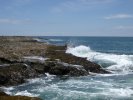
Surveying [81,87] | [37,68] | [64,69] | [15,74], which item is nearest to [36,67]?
[37,68]

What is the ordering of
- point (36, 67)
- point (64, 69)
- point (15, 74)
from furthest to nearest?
point (36, 67) → point (64, 69) → point (15, 74)

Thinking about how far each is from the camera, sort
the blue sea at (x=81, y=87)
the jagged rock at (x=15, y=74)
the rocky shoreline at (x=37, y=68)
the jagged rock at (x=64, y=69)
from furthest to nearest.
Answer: the jagged rock at (x=64, y=69), the rocky shoreline at (x=37, y=68), the jagged rock at (x=15, y=74), the blue sea at (x=81, y=87)

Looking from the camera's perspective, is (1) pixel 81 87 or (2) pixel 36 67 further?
(2) pixel 36 67

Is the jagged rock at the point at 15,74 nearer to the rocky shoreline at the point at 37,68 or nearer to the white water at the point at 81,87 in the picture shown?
the rocky shoreline at the point at 37,68

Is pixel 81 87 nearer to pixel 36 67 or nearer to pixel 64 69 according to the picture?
pixel 64 69

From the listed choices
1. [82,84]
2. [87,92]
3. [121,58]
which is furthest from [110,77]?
[121,58]

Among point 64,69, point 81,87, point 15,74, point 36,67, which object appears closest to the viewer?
point 81,87

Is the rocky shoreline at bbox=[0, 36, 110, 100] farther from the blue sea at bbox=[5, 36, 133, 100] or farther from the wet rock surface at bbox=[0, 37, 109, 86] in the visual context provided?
the blue sea at bbox=[5, 36, 133, 100]

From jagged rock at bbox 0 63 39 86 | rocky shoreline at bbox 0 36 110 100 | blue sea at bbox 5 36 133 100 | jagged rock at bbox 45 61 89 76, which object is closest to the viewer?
blue sea at bbox 5 36 133 100

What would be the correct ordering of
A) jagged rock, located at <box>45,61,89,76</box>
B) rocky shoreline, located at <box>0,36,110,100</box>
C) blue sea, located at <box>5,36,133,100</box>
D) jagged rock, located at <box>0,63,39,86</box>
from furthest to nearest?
jagged rock, located at <box>45,61,89,76</box> → rocky shoreline, located at <box>0,36,110,100</box> → jagged rock, located at <box>0,63,39,86</box> → blue sea, located at <box>5,36,133,100</box>

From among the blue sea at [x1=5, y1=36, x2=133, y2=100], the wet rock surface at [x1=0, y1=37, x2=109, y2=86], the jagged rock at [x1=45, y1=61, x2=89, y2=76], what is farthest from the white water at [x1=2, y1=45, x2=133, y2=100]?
the wet rock surface at [x1=0, y1=37, x2=109, y2=86]

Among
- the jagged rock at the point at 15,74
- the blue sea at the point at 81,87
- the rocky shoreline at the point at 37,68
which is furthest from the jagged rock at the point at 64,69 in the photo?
the jagged rock at the point at 15,74

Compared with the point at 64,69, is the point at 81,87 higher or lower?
lower

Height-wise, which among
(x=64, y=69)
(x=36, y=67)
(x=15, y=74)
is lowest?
(x=15, y=74)
